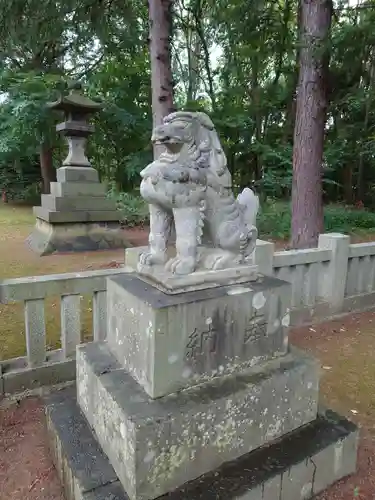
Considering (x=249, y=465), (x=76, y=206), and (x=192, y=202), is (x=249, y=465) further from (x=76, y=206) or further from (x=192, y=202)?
(x=76, y=206)

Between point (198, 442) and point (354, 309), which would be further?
point (354, 309)

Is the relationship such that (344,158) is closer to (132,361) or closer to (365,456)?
(365,456)

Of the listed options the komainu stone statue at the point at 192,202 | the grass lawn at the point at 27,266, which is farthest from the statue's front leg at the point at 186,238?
the grass lawn at the point at 27,266

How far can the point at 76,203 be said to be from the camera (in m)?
7.37

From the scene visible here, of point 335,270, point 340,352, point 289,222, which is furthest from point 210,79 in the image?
point 340,352

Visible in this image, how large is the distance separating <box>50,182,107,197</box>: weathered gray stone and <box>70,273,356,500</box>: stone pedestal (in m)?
5.79

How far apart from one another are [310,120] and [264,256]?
10.8ft

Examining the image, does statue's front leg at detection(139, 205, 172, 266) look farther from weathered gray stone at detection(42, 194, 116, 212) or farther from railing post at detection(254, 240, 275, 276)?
weathered gray stone at detection(42, 194, 116, 212)

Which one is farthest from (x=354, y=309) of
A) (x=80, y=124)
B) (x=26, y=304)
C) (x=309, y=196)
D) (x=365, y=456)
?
(x=80, y=124)

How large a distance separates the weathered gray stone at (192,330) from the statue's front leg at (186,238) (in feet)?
0.47

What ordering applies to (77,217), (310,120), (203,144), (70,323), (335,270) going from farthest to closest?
1. (77,217)
2. (310,120)
3. (335,270)
4. (70,323)
5. (203,144)

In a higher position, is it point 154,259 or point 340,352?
point 154,259

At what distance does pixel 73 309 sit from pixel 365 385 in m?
2.51

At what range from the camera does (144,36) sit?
11039 mm
